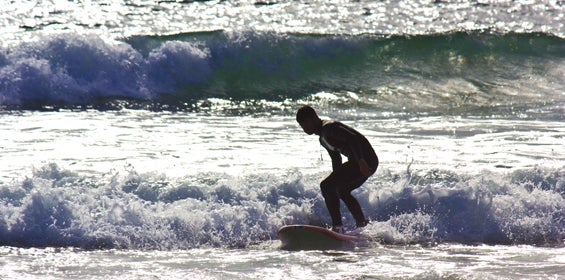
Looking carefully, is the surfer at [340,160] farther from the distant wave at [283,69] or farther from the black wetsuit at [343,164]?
the distant wave at [283,69]

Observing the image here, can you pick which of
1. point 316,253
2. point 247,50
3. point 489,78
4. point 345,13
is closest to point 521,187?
point 316,253

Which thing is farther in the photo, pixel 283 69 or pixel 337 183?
pixel 283 69

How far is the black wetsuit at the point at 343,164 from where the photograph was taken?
26.9 feet

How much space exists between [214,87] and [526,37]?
7779 millimetres

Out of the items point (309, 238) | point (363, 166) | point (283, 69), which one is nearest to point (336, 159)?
point (363, 166)

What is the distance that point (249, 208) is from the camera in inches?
361

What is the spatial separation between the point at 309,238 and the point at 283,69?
37.9ft

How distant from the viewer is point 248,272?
7410mm

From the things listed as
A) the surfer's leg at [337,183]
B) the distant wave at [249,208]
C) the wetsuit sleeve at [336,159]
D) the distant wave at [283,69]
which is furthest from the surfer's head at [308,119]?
the distant wave at [283,69]

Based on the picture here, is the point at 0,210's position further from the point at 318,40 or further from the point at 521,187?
the point at 318,40

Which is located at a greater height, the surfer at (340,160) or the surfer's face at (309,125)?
the surfer's face at (309,125)

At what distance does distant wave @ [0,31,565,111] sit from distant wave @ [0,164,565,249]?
7.09 metres

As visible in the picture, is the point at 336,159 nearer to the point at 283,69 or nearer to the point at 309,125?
the point at 309,125

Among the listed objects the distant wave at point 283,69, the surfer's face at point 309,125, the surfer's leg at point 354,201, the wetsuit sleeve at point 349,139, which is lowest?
the surfer's leg at point 354,201
